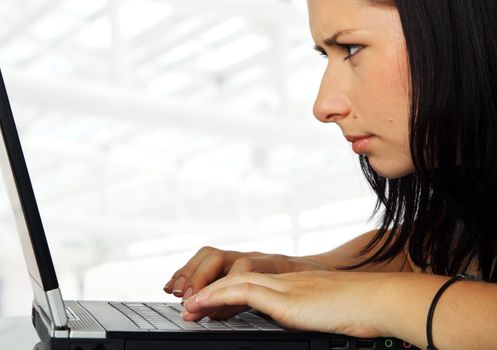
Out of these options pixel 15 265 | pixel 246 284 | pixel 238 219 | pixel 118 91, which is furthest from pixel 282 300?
pixel 238 219

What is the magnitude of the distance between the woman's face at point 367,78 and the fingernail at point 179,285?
30cm

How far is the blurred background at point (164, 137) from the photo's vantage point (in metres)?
5.73

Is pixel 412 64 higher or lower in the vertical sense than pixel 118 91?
lower

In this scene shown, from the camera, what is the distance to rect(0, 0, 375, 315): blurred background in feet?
18.8

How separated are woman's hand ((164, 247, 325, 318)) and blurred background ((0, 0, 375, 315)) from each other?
12.9 ft

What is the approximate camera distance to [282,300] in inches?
35.2

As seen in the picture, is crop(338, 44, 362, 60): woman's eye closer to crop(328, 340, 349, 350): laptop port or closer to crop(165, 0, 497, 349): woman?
crop(165, 0, 497, 349): woman

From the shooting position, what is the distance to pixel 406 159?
1117mm

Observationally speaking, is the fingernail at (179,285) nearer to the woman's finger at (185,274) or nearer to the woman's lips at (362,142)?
the woman's finger at (185,274)

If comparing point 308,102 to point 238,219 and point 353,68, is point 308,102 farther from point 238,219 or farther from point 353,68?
point 353,68

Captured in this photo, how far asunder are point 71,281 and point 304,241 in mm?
3663

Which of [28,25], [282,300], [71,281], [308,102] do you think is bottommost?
[71,281]

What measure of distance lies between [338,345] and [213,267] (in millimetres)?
367

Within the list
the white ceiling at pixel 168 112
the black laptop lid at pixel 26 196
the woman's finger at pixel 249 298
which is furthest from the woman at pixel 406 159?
the white ceiling at pixel 168 112
